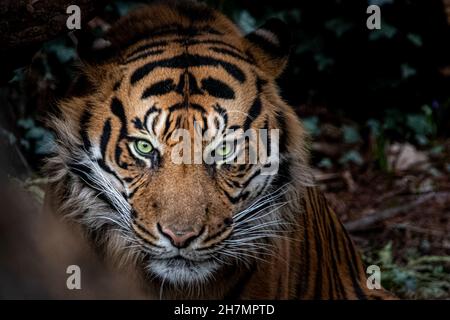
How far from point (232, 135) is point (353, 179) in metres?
3.23

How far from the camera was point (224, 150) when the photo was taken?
11.3ft

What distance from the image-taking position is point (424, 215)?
5973mm

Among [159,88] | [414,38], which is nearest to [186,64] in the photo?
[159,88]

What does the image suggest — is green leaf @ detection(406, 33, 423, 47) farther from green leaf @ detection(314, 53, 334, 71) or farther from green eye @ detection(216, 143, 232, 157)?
green eye @ detection(216, 143, 232, 157)

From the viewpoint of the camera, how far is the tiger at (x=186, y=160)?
3336 mm

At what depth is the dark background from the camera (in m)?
5.70

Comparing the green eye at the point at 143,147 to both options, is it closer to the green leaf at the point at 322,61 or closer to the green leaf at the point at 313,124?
the green leaf at the point at 313,124

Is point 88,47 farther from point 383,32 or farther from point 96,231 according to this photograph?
point 383,32

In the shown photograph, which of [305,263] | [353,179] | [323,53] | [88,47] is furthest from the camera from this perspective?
[323,53]

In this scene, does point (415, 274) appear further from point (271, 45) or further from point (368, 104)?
point (368, 104)

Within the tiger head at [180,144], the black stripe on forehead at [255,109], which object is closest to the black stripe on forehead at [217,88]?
the tiger head at [180,144]

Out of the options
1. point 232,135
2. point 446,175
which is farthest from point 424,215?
point 232,135
